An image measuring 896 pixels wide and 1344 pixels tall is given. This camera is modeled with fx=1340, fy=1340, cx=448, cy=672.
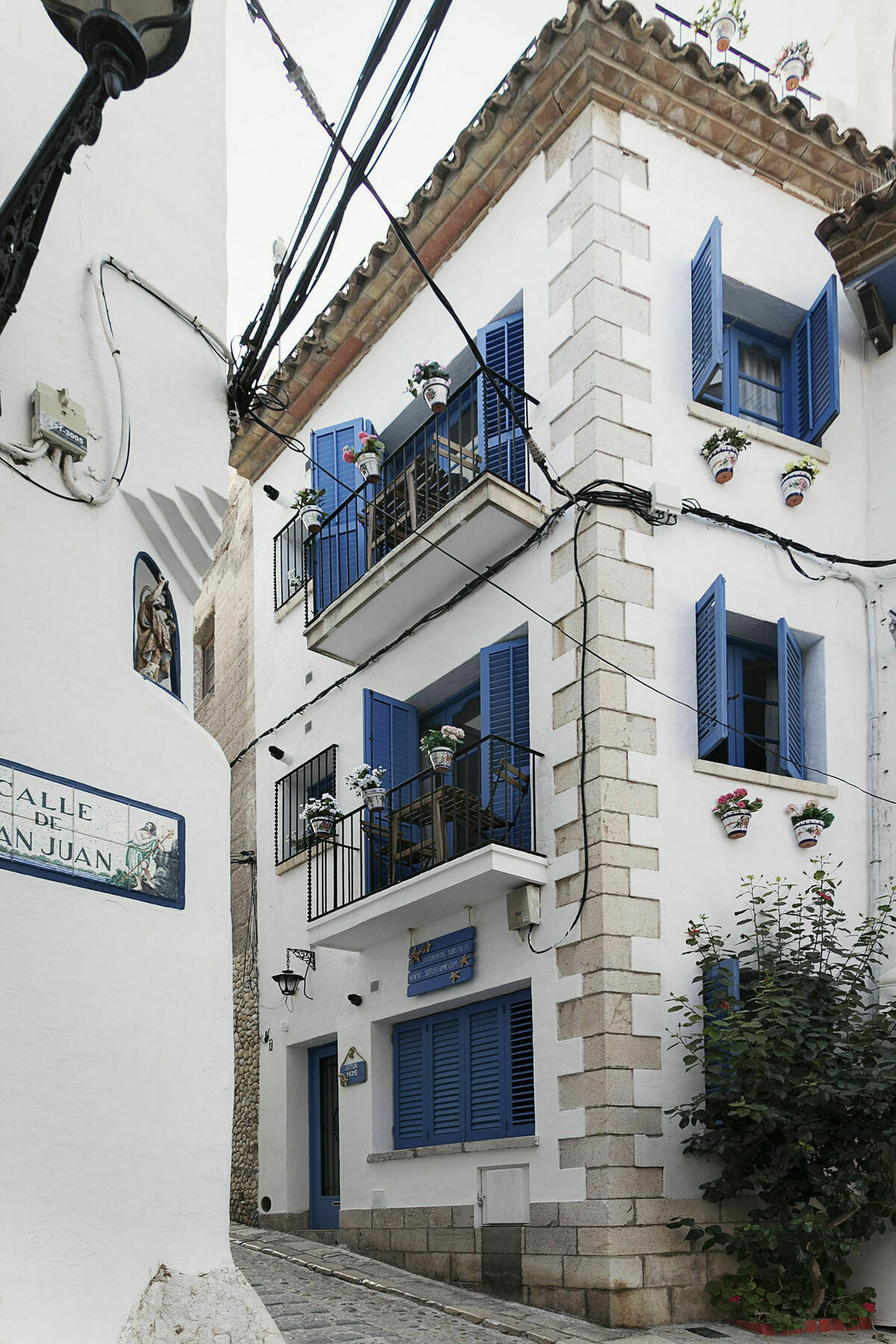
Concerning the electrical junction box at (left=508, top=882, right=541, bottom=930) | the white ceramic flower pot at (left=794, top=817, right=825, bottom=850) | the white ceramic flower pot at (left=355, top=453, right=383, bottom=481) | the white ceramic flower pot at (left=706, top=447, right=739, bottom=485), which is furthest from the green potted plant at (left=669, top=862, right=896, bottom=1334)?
the white ceramic flower pot at (left=355, top=453, right=383, bottom=481)

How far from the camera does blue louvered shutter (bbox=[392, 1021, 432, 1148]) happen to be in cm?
1157

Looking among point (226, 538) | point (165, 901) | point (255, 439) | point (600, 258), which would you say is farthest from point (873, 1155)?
point (226, 538)

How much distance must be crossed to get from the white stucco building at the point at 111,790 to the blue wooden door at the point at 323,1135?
770 cm

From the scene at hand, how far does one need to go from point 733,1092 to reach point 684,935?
1294mm

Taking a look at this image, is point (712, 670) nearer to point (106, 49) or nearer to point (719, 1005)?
point (719, 1005)

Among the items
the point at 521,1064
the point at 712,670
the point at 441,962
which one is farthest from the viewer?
the point at 441,962

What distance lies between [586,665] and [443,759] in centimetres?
158

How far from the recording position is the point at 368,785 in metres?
12.0

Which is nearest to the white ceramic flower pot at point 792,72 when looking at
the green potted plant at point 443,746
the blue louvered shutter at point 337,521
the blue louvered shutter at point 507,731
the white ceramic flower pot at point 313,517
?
the blue louvered shutter at point 337,521

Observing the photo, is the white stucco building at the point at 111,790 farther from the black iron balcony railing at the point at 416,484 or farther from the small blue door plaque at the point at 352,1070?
the small blue door plaque at the point at 352,1070

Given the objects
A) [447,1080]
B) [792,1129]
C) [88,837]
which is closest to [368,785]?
[447,1080]

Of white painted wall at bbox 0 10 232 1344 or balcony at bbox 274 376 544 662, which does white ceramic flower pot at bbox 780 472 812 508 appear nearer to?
balcony at bbox 274 376 544 662

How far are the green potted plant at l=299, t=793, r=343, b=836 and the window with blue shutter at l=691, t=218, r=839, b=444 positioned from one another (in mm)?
4926

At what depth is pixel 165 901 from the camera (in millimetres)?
5910
